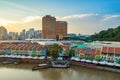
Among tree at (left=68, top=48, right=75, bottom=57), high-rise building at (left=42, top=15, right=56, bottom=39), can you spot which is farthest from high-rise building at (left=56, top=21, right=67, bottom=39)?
tree at (left=68, top=48, right=75, bottom=57)

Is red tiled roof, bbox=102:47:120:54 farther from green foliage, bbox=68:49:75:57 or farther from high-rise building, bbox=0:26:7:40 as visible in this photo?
high-rise building, bbox=0:26:7:40

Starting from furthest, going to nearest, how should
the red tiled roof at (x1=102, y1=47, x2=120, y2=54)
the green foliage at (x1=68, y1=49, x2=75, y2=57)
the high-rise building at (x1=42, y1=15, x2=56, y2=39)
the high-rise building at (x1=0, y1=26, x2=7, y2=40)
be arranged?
1. the high-rise building at (x1=0, y1=26, x2=7, y2=40)
2. the high-rise building at (x1=42, y1=15, x2=56, y2=39)
3. the green foliage at (x1=68, y1=49, x2=75, y2=57)
4. the red tiled roof at (x1=102, y1=47, x2=120, y2=54)

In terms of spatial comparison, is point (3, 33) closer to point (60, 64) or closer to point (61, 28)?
point (61, 28)

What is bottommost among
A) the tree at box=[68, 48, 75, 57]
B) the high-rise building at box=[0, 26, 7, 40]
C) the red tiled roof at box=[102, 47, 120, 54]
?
the tree at box=[68, 48, 75, 57]

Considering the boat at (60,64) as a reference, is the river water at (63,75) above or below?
below

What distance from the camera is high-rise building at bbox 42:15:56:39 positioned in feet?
105

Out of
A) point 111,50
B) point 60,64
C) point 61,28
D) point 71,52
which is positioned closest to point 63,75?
point 60,64

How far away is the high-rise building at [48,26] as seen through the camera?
31953 millimetres

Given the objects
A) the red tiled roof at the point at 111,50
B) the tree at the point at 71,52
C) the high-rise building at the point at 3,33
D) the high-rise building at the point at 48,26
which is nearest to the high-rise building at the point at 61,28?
the high-rise building at the point at 48,26

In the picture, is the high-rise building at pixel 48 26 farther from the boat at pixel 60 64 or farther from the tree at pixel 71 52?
the boat at pixel 60 64

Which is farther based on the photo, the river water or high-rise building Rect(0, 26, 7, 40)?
high-rise building Rect(0, 26, 7, 40)

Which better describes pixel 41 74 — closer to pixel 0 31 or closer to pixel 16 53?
pixel 16 53

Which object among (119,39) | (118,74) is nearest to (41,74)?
(118,74)

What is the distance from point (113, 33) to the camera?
73.3 ft
